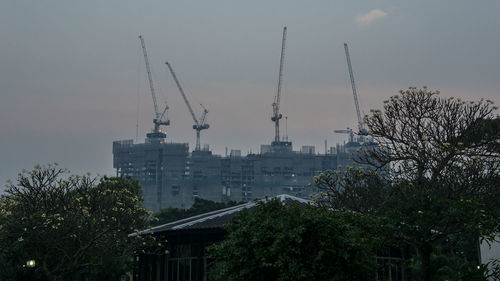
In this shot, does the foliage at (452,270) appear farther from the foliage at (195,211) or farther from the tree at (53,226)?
the foliage at (195,211)

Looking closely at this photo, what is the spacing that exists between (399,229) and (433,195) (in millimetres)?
2347

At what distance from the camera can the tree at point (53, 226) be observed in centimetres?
4444

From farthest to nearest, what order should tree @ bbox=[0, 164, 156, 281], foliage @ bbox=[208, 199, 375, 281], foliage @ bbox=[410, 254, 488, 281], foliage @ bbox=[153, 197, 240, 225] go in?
foliage @ bbox=[153, 197, 240, 225] < tree @ bbox=[0, 164, 156, 281] < foliage @ bbox=[410, 254, 488, 281] < foliage @ bbox=[208, 199, 375, 281]

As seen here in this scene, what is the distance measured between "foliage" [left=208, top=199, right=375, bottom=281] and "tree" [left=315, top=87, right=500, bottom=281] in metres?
5.55

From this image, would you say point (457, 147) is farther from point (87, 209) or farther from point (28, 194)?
point (28, 194)

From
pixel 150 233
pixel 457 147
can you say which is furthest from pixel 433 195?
pixel 150 233

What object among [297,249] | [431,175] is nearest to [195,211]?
[431,175]

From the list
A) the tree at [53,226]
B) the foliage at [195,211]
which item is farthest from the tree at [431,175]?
the foliage at [195,211]

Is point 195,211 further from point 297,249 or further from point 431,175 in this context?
point 297,249

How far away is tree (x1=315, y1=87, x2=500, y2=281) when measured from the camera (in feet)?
100

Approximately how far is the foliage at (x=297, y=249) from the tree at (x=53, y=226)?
2088 cm

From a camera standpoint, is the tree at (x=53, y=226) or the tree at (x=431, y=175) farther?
the tree at (x=53, y=226)

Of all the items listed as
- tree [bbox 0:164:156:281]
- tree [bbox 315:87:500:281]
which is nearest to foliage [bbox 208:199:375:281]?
tree [bbox 315:87:500:281]

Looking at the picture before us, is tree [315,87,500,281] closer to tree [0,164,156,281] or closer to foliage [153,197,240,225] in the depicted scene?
tree [0,164,156,281]
